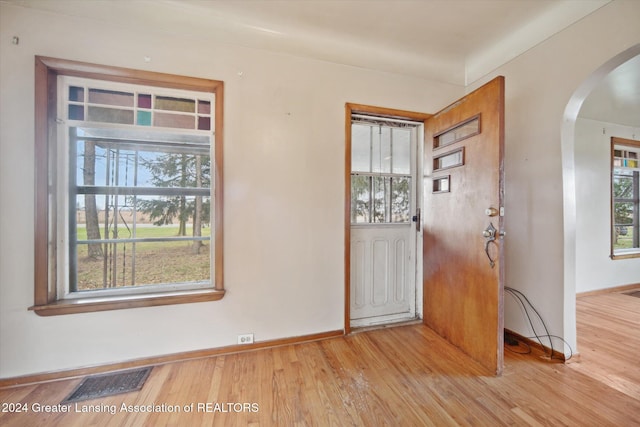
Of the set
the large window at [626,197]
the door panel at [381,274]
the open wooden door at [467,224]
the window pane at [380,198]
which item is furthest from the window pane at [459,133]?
the large window at [626,197]

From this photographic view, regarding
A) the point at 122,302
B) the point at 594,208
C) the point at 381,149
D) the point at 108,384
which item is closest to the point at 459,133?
the point at 381,149

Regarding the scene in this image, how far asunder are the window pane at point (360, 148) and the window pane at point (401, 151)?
0.96 ft

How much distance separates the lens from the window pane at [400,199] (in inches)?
102

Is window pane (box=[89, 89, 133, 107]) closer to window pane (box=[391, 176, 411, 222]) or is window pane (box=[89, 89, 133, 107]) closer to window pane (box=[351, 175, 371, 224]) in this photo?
window pane (box=[351, 175, 371, 224])

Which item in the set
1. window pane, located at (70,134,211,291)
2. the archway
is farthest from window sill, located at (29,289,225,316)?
the archway

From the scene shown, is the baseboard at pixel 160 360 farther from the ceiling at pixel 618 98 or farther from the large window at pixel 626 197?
the large window at pixel 626 197

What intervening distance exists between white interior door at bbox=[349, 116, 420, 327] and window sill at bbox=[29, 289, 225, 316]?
4.56 feet

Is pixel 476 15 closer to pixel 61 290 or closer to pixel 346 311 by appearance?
pixel 346 311

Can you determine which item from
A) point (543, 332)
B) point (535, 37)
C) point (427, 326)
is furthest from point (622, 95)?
point (427, 326)

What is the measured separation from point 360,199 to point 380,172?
372 mm

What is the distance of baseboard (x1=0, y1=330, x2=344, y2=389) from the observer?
1581mm

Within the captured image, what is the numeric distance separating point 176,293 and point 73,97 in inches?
64.9

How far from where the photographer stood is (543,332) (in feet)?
6.28

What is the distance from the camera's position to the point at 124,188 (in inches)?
72.4
